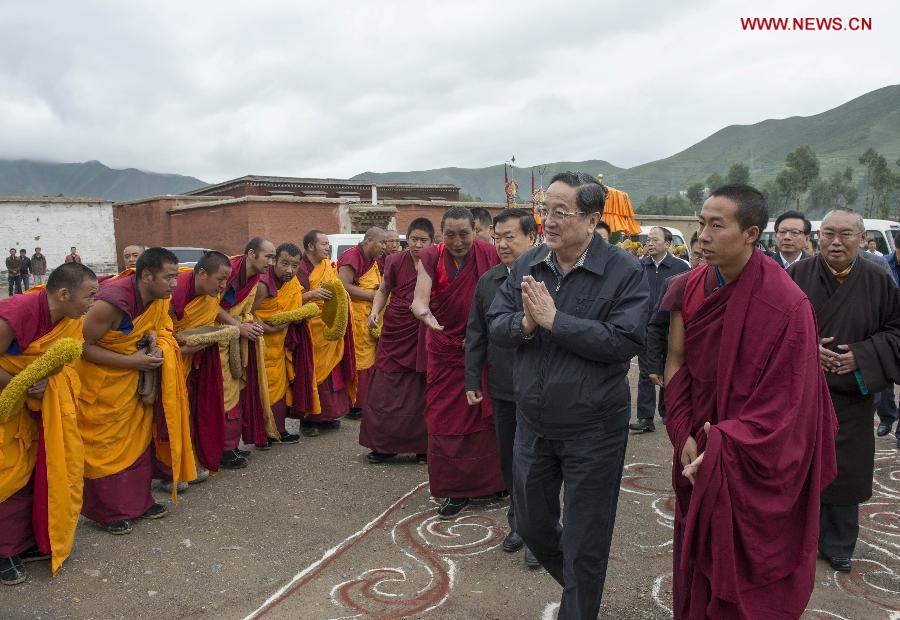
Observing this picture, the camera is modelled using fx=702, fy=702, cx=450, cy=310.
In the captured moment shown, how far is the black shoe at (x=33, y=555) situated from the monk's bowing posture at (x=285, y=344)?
2.32 meters

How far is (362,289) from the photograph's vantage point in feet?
22.6

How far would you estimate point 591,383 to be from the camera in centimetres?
263

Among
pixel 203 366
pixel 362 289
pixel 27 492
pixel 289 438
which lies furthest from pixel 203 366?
pixel 362 289

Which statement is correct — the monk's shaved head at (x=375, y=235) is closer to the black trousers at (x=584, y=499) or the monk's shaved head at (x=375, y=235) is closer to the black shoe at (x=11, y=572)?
the black shoe at (x=11, y=572)

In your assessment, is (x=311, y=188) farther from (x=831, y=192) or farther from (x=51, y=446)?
(x=831, y=192)

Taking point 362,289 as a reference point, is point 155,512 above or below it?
below

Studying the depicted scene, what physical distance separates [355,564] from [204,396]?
6.43 ft

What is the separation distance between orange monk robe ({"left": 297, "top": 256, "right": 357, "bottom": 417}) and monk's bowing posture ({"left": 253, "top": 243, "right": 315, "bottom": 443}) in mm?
163

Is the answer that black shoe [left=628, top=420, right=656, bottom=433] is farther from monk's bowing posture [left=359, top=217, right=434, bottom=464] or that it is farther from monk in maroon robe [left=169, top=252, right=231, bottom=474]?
monk in maroon robe [left=169, top=252, right=231, bottom=474]

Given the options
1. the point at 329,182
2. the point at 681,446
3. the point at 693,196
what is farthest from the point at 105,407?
the point at 693,196

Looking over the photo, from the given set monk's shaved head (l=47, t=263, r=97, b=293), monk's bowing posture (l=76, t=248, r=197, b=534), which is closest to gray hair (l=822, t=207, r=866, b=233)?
monk's bowing posture (l=76, t=248, r=197, b=534)

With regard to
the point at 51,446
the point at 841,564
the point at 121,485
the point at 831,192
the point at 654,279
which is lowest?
the point at 841,564

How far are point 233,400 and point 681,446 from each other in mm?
3781

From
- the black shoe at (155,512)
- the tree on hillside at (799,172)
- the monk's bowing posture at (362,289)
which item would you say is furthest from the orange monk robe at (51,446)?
the tree on hillside at (799,172)
